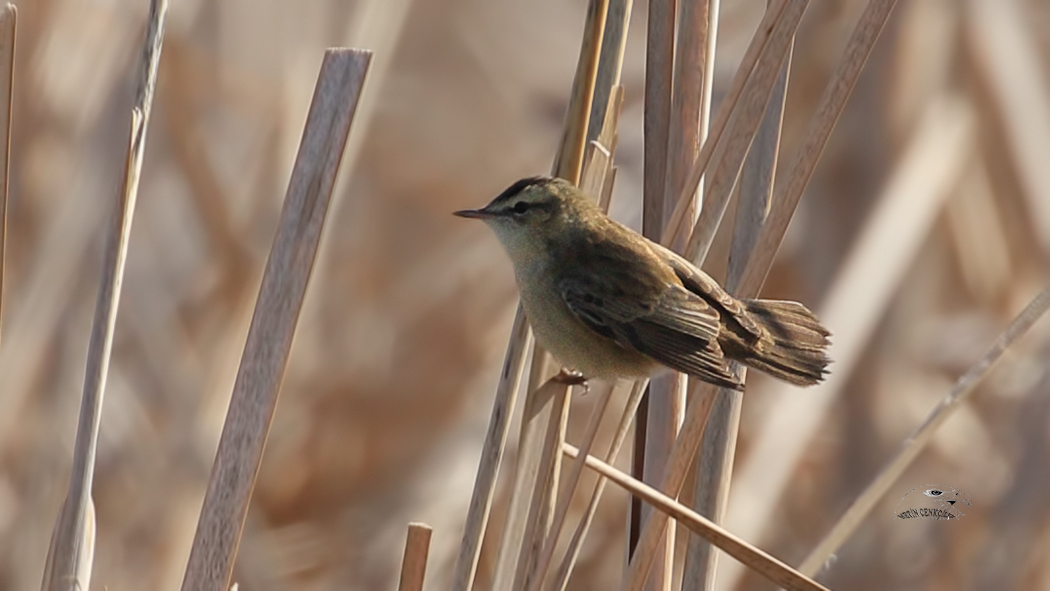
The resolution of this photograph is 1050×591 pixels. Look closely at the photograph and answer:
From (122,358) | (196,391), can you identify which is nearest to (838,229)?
(196,391)

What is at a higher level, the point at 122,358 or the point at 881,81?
the point at 881,81

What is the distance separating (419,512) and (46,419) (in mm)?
984

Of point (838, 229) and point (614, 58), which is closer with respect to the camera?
point (614, 58)

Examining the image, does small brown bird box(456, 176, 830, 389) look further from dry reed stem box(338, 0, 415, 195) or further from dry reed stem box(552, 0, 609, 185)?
dry reed stem box(338, 0, 415, 195)

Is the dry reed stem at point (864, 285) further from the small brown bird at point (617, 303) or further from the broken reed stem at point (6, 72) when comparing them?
the broken reed stem at point (6, 72)

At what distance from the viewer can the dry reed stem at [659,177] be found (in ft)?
5.42

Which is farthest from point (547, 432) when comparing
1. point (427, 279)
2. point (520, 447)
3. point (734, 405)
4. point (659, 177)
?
point (427, 279)

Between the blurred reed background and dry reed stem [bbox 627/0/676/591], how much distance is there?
0.93 m

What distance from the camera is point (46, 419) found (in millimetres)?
2713

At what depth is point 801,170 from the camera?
4.91 ft

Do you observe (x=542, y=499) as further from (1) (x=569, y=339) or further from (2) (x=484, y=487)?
(1) (x=569, y=339)

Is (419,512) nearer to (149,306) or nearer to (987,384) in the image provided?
(149,306)

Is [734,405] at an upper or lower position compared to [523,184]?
lower

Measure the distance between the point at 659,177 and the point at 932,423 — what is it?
546mm
